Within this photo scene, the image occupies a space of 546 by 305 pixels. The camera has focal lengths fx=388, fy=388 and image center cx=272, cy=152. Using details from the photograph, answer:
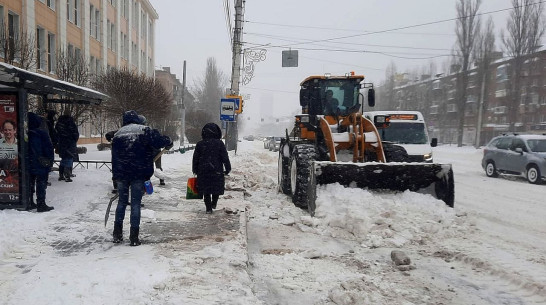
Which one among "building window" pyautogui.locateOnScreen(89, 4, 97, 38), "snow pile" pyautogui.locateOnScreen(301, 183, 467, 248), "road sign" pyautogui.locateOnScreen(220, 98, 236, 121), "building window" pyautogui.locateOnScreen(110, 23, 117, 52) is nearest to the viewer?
"snow pile" pyautogui.locateOnScreen(301, 183, 467, 248)

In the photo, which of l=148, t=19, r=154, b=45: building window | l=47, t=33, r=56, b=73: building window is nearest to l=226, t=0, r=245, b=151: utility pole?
l=47, t=33, r=56, b=73: building window

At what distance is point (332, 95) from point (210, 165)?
431 centimetres

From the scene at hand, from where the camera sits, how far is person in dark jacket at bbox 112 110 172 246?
15.9ft

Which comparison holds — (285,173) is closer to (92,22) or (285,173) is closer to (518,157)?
(518,157)

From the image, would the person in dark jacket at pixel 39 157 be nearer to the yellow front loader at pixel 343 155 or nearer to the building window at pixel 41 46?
the yellow front loader at pixel 343 155

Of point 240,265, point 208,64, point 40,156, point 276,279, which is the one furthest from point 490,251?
point 208,64

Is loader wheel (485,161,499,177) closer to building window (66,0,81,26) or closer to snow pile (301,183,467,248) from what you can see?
snow pile (301,183,467,248)

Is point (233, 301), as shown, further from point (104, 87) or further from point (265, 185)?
point (104, 87)

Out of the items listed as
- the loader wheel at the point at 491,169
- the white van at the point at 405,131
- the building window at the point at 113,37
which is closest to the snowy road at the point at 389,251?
the white van at the point at 405,131

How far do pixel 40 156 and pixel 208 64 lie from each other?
200ft

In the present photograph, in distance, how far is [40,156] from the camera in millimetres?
6426

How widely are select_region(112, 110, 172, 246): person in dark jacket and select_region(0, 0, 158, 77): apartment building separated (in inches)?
443

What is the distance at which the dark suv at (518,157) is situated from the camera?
45.0ft

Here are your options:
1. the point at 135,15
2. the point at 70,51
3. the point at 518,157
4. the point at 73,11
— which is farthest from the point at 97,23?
the point at 518,157
